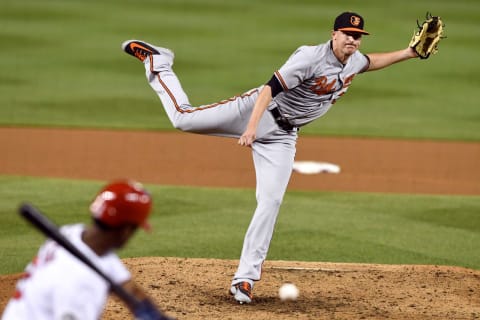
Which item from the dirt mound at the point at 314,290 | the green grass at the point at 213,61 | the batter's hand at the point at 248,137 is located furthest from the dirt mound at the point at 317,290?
the green grass at the point at 213,61

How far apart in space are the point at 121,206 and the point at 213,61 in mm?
18606

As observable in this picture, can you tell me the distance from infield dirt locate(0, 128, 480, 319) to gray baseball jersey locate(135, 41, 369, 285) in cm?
53

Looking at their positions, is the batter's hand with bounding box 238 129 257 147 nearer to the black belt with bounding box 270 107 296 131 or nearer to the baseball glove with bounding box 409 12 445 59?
the black belt with bounding box 270 107 296 131

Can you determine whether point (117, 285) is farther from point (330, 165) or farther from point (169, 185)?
point (330, 165)

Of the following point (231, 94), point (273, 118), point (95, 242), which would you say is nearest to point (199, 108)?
point (273, 118)

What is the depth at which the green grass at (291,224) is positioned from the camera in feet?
29.5

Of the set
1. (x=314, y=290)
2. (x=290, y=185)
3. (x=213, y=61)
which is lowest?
(x=290, y=185)

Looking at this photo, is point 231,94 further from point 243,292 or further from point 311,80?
point 243,292

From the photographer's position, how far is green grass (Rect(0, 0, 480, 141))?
674 inches

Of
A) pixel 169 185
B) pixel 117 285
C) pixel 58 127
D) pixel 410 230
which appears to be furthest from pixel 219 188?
pixel 117 285

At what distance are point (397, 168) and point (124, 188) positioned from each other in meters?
10.1

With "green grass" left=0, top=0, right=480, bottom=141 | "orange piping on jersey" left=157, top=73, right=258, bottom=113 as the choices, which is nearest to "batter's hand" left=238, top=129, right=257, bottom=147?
"orange piping on jersey" left=157, top=73, right=258, bottom=113

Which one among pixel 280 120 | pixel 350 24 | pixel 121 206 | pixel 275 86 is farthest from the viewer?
pixel 280 120

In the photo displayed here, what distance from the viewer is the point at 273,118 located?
7.29 metres
